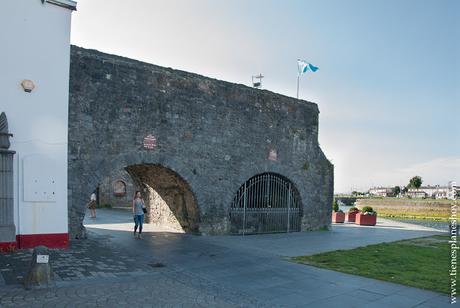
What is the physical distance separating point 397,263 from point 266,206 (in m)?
6.09

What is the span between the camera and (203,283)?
683cm

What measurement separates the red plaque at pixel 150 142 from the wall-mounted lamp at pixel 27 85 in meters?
3.53

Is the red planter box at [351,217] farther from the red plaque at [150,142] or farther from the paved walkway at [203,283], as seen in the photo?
the red plaque at [150,142]

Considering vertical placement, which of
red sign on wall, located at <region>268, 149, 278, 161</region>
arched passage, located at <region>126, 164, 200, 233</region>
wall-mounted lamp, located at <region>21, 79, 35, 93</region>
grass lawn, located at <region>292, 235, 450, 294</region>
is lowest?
grass lawn, located at <region>292, 235, 450, 294</region>

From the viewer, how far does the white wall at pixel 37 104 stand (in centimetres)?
873

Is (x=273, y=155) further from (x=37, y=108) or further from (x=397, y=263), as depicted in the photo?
(x=37, y=108)

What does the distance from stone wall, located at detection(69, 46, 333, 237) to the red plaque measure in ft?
0.10

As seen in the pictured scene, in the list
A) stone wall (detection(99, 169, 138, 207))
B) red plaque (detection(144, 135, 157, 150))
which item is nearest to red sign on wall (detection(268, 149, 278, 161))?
red plaque (detection(144, 135, 157, 150))

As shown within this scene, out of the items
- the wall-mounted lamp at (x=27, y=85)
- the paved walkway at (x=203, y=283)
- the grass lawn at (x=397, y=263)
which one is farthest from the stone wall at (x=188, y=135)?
the grass lawn at (x=397, y=263)

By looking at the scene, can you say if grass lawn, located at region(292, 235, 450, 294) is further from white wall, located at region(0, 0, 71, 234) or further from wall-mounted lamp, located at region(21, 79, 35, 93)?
wall-mounted lamp, located at region(21, 79, 35, 93)

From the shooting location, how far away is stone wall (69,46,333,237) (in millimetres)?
10664

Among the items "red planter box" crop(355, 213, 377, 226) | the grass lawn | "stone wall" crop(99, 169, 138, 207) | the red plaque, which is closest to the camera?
the grass lawn

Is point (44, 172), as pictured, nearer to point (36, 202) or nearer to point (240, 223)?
point (36, 202)

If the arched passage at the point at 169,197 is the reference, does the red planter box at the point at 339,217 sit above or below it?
below
